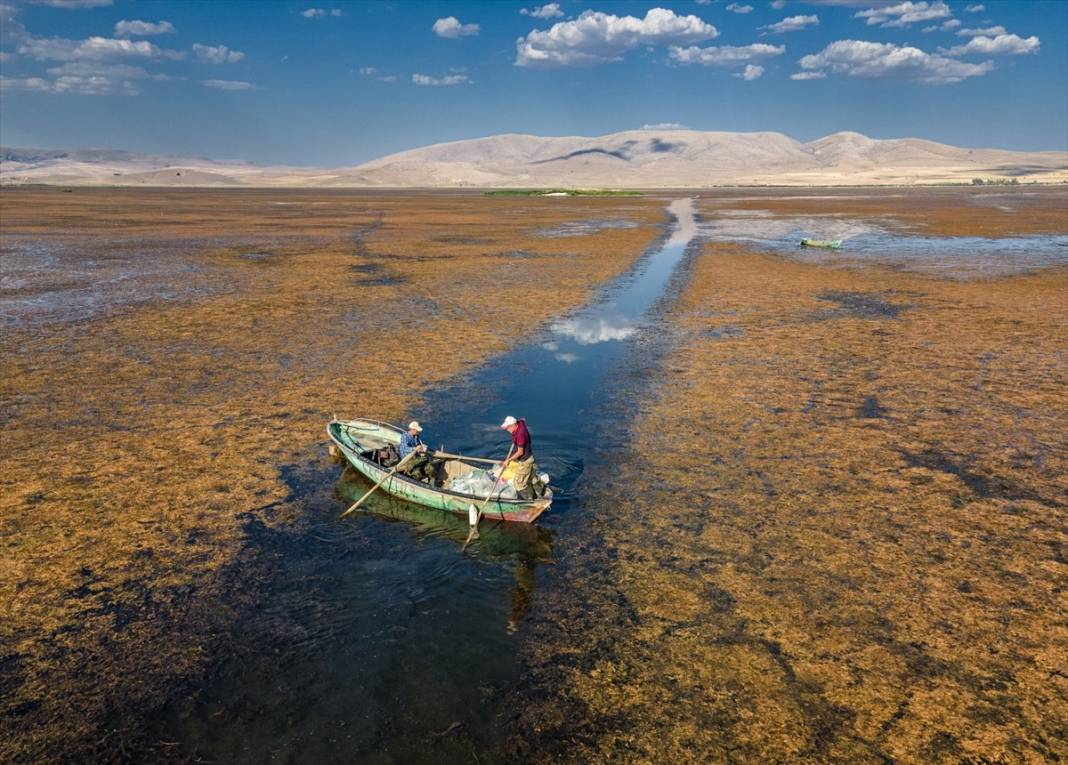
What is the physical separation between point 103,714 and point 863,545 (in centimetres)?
1123

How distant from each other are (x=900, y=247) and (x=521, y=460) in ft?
155

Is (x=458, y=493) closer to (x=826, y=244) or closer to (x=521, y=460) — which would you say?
(x=521, y=460)

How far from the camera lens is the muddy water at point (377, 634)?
26.4 ft

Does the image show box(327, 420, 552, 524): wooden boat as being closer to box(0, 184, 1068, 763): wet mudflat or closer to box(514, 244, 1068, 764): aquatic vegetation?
box(0, 184, 1068, 763): wet mudflat

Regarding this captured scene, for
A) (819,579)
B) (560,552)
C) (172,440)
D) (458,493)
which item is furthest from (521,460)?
(172,440)

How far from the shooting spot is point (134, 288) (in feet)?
111

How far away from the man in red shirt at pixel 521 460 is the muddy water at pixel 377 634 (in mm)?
722

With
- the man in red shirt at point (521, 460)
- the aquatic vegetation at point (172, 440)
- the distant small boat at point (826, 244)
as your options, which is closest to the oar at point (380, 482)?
the aquatic vegetation at point (172, 440)

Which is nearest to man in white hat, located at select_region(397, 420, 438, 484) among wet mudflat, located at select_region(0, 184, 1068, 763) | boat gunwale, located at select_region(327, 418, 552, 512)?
boat gunwale, located at select_region(327, 418, 552, 512)

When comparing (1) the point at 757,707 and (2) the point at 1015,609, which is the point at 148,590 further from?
(2) the point at 1015,609

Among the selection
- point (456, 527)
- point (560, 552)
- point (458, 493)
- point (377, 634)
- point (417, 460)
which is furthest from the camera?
point (417, 460)

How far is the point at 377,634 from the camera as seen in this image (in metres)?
9.78

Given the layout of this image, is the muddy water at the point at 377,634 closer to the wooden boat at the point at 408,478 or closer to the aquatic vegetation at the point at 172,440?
the wooden boat at the point at 408,478

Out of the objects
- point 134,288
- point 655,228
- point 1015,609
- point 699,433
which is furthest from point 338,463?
point 655,228
